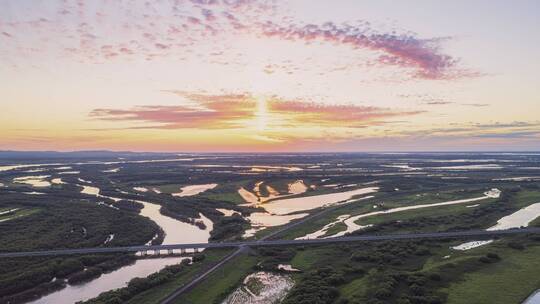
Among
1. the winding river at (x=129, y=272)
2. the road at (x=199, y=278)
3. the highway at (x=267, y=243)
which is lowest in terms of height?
the winding river at (x=129, y=272)

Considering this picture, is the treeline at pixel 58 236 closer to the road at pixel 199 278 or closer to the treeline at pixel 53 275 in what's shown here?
the treeline at pixel 53 275

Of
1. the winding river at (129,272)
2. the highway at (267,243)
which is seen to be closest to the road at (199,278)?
the highway at (267,243)

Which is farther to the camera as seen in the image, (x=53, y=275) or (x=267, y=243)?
(x=267, y=243)

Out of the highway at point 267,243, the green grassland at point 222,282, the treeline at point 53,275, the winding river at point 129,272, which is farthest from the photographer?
the highway at point 267,243

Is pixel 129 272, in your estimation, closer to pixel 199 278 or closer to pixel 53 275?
pixel 53 275

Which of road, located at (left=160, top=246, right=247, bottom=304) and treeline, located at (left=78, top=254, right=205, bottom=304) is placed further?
road, located at (left=160, top=246, right=247, bottom=304)

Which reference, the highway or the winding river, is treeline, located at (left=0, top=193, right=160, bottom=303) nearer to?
the winding river

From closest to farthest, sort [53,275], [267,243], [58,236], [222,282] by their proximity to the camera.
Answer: [222,282]
[53,275]
[267,243]
[58,236]

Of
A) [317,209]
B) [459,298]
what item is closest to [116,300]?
[459,298]

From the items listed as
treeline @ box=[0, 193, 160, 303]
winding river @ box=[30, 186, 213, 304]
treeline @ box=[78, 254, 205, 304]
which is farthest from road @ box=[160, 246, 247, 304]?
treeline @ box=[0, 193, 160, 303]

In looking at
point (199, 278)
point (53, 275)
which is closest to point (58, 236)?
point (53, 275)

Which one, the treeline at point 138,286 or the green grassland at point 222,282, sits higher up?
the treeline at point 138,286
